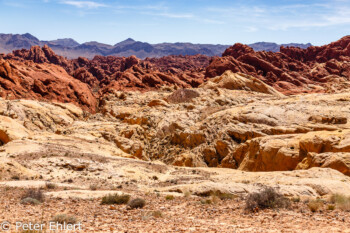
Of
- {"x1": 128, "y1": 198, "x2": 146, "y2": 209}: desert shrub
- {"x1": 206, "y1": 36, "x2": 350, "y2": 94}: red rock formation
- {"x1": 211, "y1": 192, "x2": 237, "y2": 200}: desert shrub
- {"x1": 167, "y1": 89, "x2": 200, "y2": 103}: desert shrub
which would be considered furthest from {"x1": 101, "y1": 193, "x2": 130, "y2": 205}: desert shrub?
{"x1": 206, "y1": 36, "x2": 350, "y2": 94}: red rock formation

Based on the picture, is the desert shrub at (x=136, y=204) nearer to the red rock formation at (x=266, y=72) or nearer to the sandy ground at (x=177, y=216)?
the sandy ground at (x=177, y=216)

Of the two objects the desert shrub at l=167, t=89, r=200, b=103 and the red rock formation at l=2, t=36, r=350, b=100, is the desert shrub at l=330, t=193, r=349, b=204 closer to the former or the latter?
the desert shrub at l=167, t=89, r=200, b=103

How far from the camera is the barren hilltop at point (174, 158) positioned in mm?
9023

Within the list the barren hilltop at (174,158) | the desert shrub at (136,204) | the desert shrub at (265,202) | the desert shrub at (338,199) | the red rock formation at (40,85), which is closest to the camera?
the barren hilltop at (174,158)

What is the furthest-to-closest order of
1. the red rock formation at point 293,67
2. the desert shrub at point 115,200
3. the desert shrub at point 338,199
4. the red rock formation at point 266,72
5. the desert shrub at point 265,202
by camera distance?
the red rock formation at point 293,67, the red rock formation at point 266,72, the desert shrub at point 115,200, the desert shrub at point 338,199, the desert shrub at point 265,202

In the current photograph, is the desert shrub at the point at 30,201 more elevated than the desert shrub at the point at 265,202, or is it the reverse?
the desert shrub at the point at 265,202

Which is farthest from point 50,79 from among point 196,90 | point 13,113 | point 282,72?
point 282,72

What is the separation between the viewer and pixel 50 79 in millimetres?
62344

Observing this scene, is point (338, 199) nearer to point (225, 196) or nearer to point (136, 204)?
point (225, 196)

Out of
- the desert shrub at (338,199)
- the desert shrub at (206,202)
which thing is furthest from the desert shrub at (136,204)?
the desert shrub at (338,199)

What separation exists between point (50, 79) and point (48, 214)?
58.4 m

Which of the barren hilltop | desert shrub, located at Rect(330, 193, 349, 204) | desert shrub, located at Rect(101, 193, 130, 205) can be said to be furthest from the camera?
desert shrub, located at Rect(101, 193, 130, 205)

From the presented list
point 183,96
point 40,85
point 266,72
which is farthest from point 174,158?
point 266,72

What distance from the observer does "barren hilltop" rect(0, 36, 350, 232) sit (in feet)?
29.6
